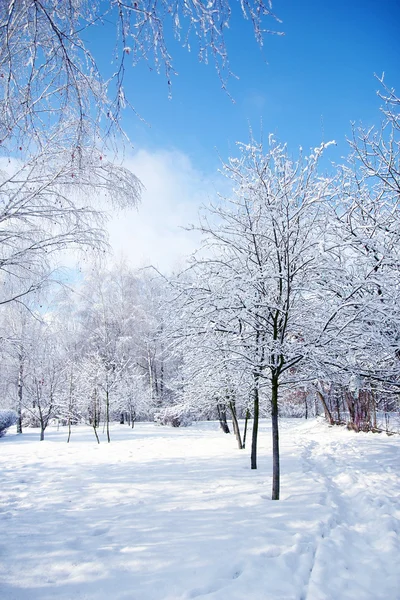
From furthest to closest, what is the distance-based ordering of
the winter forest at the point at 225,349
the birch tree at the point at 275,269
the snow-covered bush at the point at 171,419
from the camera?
the snow-covered bush at the point at 171,419 < the birch tree at the point at 275,269 < the winter forest at the point at 225,349

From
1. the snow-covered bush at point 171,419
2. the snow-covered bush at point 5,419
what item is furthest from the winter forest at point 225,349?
the snow-covered bush at point 171,419

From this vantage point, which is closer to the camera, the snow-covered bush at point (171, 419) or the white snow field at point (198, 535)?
the white snow field at point (198, 535)

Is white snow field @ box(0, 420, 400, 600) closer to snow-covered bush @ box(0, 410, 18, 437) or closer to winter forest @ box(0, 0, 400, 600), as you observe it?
winter forest @ box(0, 0, 400, 600)

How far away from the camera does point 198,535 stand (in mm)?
3484

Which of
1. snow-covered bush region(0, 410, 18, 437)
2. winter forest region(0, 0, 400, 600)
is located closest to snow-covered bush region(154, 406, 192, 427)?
snow-covered bush region(0, 410, 18, 437)

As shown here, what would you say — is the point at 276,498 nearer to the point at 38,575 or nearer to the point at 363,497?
the point at 363,497

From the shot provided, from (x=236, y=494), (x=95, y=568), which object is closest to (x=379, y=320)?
(x=236, y=494)

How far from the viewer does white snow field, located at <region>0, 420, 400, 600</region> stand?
262cm

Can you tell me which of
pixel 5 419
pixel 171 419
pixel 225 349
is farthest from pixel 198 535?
pixel 171 419

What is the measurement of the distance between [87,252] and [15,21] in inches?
92.7

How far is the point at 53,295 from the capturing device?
4.51m

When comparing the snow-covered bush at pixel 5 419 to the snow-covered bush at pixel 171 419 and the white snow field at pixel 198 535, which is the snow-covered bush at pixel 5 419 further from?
the white snow field at pixel 198 535

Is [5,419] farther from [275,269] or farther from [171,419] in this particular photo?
[275,269]

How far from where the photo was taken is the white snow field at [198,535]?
2.62 metres
